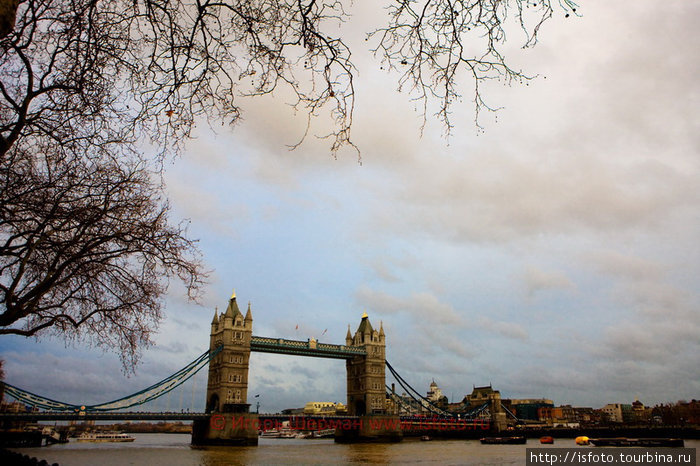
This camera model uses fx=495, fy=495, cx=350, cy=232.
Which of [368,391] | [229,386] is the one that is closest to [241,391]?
[229,386]

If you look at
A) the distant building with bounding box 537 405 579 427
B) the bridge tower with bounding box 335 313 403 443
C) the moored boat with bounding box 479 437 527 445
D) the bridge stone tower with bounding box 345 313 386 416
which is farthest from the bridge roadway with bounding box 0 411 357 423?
the distant building with bounding box 537 405 579 427

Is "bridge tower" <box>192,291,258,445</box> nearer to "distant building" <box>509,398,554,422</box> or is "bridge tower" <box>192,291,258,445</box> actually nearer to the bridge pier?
the bridge pier

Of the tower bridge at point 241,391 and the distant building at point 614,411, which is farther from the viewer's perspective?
the distant building at point 614,411

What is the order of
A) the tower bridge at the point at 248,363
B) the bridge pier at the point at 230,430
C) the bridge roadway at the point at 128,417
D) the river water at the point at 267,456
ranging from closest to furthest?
the river water at the point at 267,456, the bridge roadway at the point at 128,417, the bridge pier at the point at 230,430, the tower bridge at the point at 248,363

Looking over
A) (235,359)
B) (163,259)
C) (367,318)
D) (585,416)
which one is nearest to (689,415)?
(585,416)

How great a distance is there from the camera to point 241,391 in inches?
2121

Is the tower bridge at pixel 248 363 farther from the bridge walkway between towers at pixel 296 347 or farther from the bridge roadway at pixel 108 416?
the bridge roadway at pixel 108 416

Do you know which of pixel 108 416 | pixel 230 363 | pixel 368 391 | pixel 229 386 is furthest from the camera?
pixel 368 391

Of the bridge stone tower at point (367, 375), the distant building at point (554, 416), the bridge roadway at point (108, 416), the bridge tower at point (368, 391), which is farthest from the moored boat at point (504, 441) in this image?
the distant building at point (554, 416)

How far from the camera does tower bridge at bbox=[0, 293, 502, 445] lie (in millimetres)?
48000

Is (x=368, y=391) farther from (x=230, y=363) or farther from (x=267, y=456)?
(x=267, y=456)

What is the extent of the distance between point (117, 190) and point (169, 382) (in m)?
60.4

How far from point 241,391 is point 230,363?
3245mm

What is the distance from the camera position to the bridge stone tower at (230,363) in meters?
52.7
